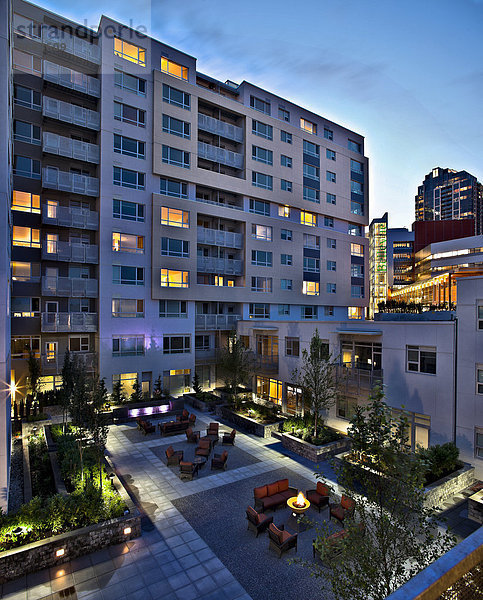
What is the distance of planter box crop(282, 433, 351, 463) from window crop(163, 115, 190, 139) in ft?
85.6

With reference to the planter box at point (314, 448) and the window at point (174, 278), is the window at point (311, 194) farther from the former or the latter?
the planter box at point (314, 448)

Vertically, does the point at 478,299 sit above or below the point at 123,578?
above

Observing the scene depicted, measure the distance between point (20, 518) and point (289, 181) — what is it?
3511 centimetres

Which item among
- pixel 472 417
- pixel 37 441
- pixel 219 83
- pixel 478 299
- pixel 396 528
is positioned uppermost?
pixel 219 83

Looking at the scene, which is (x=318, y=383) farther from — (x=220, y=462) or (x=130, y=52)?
(x=130, y=52)

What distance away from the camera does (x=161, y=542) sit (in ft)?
34.9

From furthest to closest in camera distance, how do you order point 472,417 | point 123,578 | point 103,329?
1. point 103,329
2. point 472,417
3. point 123,578

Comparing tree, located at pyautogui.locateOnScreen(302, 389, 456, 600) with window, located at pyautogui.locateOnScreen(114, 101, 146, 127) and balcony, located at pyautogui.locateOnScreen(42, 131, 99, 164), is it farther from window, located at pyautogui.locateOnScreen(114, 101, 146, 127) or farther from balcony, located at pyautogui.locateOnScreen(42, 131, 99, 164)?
window, located at pyautogui.locateOnScreen(114, 101, 146, 127)

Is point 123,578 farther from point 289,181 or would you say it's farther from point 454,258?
point 454,258

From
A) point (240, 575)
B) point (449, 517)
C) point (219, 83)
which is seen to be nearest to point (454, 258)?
point (219, 83)

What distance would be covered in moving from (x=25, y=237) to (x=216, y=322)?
54.9 ft

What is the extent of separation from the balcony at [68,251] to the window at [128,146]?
8.19m

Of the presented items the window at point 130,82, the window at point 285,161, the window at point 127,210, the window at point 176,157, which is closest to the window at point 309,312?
the window at point 285,161

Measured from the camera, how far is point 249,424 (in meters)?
21.5
